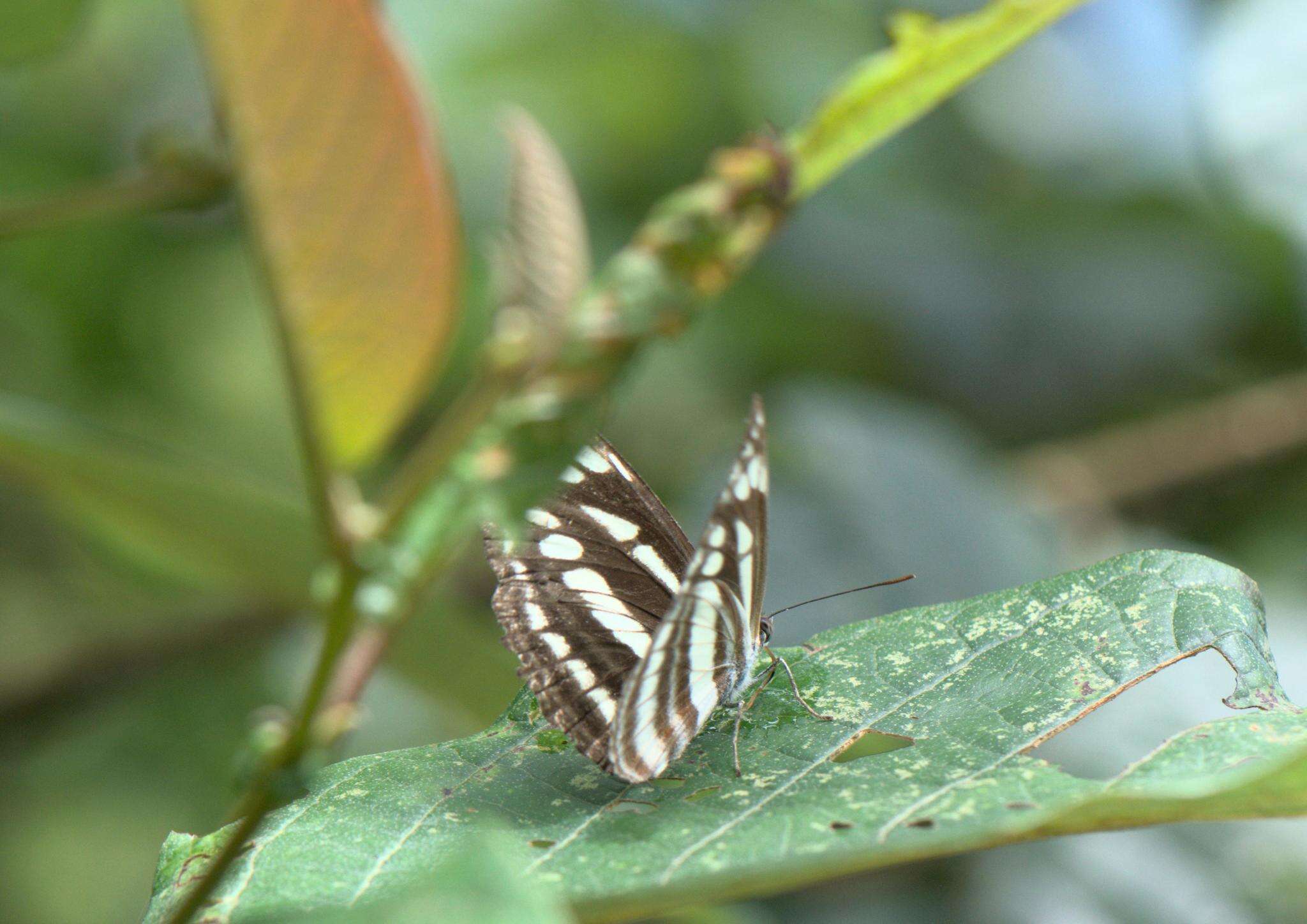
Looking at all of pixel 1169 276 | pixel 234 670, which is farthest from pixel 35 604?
pixel 1169 276

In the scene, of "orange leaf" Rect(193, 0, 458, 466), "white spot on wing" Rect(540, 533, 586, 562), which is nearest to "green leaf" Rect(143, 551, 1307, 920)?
"white spot on wing" Rect(540, 533, 586, 562)

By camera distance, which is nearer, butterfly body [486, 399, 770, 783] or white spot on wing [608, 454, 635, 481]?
butterfly body [486, 399, 770, 783]

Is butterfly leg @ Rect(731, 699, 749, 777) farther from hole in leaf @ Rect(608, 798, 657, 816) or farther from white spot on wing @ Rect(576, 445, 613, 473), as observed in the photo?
white spot on wing @ Rect(576, 445, 613, 473)

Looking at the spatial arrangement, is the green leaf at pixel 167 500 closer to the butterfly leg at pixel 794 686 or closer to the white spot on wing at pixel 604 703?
the white spot on wing at pixel 604 703

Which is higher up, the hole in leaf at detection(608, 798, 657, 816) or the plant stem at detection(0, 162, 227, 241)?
the plant stem at detection(0, 162, 227, 241)

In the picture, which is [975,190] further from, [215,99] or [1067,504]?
[215,99]

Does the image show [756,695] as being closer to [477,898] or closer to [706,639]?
[706,639]
